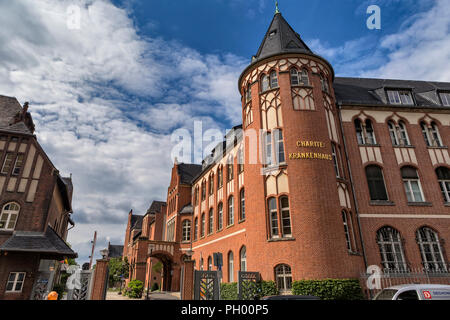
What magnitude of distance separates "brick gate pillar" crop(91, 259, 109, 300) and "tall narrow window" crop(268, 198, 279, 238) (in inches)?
381

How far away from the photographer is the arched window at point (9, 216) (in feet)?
64.1

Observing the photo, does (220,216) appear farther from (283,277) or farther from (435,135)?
(435,135)

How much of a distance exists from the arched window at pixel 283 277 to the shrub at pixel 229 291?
4.20m

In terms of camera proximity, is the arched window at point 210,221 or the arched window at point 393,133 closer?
the arched window at point 393,133

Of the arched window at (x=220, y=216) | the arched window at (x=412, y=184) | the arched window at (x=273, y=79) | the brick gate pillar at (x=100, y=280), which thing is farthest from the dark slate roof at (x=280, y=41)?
the brick gate pillar at (x=100, y=280)

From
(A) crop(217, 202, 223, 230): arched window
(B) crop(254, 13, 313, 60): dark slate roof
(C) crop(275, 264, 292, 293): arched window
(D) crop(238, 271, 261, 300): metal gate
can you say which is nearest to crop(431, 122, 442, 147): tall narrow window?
(B) crop(254, 13, 313, 60): dark slate roof

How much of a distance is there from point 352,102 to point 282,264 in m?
13.8

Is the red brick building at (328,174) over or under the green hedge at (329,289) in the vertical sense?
over

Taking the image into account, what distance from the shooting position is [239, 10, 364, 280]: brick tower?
1611 centimetres

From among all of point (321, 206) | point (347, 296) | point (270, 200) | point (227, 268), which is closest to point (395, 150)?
point (321, 206)

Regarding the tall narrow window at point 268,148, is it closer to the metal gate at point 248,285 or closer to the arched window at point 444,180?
the metal gate at point 248,285

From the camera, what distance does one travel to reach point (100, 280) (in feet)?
43.2

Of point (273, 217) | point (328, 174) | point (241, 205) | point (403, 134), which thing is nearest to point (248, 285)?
point (273, 217)

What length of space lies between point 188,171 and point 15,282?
27.1 metres
